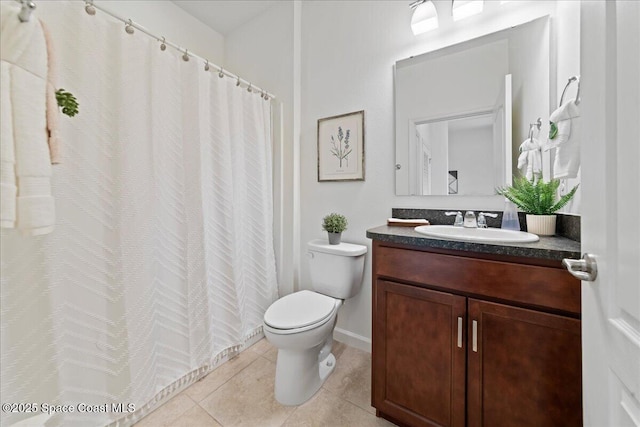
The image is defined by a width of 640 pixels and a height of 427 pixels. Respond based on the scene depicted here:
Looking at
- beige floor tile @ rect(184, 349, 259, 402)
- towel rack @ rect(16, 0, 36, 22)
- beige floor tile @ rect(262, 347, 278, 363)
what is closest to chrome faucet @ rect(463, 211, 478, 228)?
beige floor tile @ rect(262, 347, 278, 363)

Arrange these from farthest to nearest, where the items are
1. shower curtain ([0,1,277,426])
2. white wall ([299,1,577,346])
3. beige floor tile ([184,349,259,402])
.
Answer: white wall ([299,1,577,346]) → beige floor tile ([184,349,259,402]) → shower curtain ([0,1,277,426])

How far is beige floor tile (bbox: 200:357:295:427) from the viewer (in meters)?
1.23

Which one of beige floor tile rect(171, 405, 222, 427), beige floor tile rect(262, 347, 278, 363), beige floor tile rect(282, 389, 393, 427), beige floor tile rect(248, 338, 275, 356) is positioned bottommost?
beige floor tile rect(282, 389, 393, 427)

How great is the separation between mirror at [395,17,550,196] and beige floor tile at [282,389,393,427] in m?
1.26

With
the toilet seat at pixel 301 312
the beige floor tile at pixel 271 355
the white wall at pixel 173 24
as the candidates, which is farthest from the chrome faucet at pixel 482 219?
the white wall at pixel 173 24

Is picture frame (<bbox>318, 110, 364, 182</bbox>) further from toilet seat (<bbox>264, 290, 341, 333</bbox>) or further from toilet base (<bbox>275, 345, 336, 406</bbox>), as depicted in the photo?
toilet base (<bbox>275, 345, 336, 406</bbox>)

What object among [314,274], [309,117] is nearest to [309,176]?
[309,117]

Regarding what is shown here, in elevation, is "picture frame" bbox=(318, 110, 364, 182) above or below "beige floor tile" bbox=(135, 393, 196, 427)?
above

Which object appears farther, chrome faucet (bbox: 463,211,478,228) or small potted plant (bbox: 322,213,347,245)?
small potted plant (bbox: 322,213,347,245)

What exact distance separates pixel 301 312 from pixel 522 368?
3.20ft

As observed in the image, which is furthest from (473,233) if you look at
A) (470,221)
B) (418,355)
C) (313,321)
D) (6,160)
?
(6,160)

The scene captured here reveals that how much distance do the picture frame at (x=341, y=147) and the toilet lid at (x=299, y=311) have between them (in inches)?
34.5

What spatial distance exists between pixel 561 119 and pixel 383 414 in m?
1.51

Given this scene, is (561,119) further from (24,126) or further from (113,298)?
(113,298)
